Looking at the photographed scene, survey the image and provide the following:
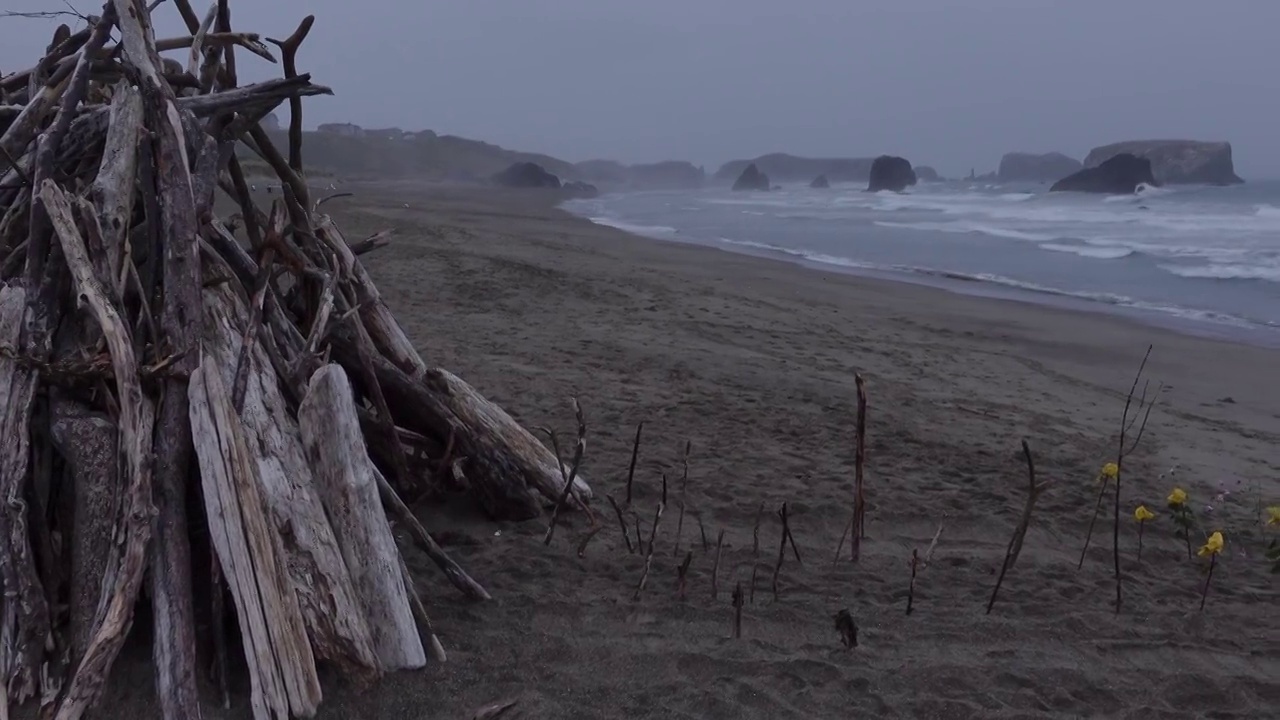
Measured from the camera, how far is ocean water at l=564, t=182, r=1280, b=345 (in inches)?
550

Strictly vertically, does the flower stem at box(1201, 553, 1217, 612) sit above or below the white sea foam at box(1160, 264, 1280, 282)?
below

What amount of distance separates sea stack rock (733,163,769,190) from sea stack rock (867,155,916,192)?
27.0 feet

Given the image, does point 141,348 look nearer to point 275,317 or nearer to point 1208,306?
point 275,317

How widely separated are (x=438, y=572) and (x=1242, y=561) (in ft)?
10.9

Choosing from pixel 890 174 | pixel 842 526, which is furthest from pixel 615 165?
pixel 842 526

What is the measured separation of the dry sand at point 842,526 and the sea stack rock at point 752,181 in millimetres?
58557

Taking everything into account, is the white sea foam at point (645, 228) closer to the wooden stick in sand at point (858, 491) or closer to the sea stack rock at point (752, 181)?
the wooden stick in sand at point (858, 491)

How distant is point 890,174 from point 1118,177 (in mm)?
16483

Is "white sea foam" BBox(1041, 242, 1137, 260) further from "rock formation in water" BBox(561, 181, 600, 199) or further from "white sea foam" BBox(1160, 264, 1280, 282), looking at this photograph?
"rock formation in water" BBox(561, 181, 600, 199)

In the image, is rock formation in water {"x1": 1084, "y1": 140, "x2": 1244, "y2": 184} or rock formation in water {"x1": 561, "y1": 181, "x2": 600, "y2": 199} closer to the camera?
rock formation in water {"x1": 561, "y1": 181, "x2": 600, "y2": 199}

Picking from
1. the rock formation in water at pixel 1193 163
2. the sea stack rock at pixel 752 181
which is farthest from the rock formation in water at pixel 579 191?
the rock formation in water at pixel 1193 163

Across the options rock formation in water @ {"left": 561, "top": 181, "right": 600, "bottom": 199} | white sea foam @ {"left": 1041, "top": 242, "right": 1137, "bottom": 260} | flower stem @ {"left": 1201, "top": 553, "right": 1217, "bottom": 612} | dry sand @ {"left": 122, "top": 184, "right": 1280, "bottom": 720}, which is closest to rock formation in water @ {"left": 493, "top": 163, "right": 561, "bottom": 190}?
rock formation in water @ {"left": 561, "top": 181, "right": 600, "bottom": 199}

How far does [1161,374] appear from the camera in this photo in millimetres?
9023

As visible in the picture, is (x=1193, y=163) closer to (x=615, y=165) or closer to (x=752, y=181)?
(x=752, y=181)
